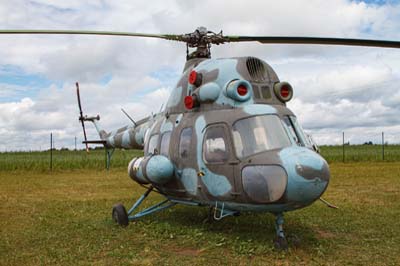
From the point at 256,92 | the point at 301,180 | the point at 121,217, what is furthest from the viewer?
the point at 121,217

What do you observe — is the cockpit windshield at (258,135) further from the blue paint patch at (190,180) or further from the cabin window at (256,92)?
the blue paint patch at (190,180)

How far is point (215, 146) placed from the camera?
756cm

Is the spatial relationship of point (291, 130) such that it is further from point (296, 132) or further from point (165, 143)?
point (165, 143)

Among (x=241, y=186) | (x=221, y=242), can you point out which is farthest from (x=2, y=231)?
(x=241, y=186)

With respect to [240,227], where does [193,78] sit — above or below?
above

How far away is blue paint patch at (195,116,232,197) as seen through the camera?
7.32 metres

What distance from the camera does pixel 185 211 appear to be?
1123 cm

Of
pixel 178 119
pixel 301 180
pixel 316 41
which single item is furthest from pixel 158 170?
pixel 316 41

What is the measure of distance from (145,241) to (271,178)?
9.36 feet

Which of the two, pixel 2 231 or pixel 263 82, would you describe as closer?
pixel 263 82

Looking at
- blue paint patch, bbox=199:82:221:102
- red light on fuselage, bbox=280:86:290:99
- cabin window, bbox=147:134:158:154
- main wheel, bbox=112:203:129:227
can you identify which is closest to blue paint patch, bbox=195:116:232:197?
blue paint patch, bbox=199:82:221:102

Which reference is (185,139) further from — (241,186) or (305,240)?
(305,240)

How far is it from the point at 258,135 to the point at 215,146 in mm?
873

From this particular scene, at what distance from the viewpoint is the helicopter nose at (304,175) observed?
20.5 ft
